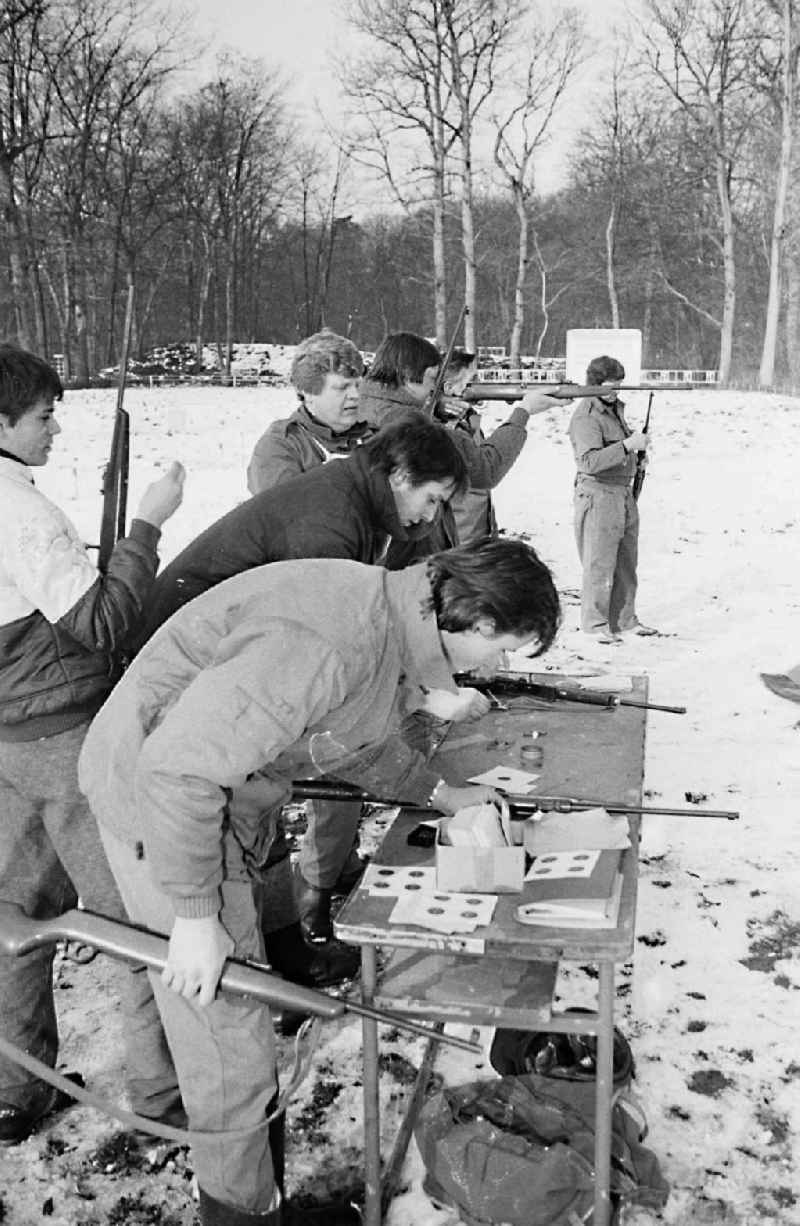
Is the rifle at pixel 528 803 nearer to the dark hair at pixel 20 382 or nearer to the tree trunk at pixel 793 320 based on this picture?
the dark hair at pixel 20 382

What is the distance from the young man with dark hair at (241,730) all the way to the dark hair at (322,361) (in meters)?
1.74

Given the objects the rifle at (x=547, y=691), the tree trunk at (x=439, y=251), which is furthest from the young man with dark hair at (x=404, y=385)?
the tree trunk at (x=439, y=251)

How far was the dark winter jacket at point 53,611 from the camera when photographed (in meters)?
2.12

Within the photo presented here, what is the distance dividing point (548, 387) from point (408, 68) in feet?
65.7

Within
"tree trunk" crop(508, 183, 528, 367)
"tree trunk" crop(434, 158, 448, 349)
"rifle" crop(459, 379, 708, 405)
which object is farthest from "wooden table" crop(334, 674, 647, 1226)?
"tree trunk" crop(508, 183, 528, 367)

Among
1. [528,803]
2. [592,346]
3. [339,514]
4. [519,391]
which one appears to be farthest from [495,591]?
[592,346]

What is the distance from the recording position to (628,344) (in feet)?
50.1

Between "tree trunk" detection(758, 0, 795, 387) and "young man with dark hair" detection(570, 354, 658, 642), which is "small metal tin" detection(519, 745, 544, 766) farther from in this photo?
"tree trunk" detection(758, 0, 795, 387)

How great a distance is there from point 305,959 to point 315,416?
172 centimetres

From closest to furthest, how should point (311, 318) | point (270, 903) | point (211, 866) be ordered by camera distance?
point (211, 866) → point (270, 903) → point (311, 318)

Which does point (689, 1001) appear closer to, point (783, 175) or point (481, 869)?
point (481, 869)

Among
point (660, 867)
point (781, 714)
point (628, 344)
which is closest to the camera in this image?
point (660, 867)

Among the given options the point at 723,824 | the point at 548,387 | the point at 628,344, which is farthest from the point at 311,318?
the point at 723,824

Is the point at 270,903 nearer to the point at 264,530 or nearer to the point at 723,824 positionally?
the point at 264,530
